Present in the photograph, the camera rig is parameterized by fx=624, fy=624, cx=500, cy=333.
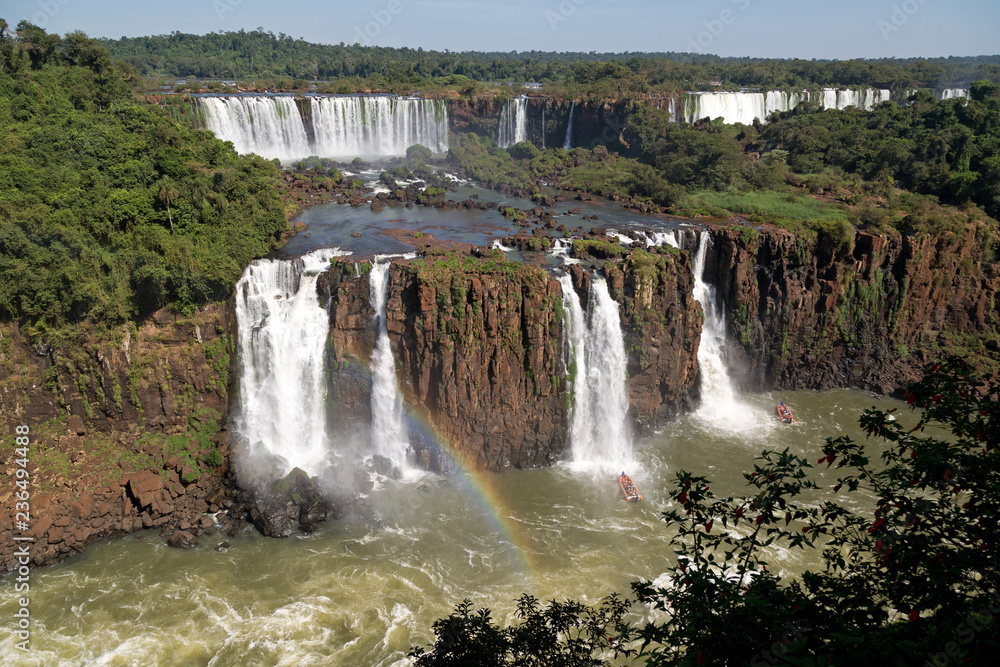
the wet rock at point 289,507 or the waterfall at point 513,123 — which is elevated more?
the waterfall at point 513,123

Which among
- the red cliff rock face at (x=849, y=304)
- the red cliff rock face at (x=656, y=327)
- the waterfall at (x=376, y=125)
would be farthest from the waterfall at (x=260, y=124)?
the red cliff rock face at (x=849, y=304)

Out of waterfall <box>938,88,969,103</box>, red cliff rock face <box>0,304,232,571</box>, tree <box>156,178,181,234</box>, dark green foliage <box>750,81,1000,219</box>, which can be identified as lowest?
red cliff rock face <box>0,304,232,571</box>

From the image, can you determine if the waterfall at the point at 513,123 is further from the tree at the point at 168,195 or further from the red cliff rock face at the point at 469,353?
the tree at the point at 168,195

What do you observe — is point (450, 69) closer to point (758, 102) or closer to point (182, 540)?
point (758, 102)

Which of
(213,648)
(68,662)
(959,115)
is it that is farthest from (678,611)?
(959,115)

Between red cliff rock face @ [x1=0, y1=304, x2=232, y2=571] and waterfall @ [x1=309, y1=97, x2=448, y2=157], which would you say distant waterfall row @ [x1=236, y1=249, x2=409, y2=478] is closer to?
red cliff rock face @ [x1=0, y1=304, x2=232, y2=571]

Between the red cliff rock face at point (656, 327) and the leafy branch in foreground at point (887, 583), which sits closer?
the leafy branch in foreground at point (887, 583)

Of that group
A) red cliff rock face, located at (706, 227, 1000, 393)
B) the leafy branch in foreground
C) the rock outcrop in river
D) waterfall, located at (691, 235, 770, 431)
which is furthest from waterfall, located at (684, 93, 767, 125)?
the leafy branch in foreground

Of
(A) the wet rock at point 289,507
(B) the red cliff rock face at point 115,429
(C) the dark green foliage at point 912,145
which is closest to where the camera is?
(B) the red cliff rock face at point 115,429
